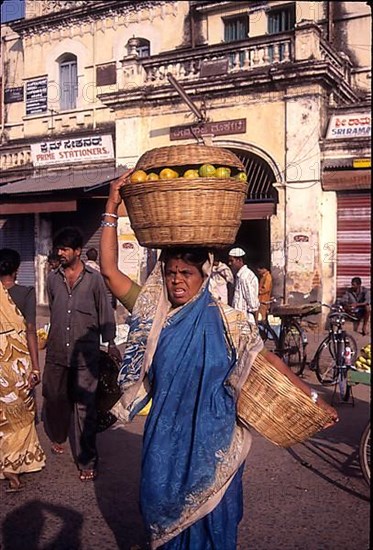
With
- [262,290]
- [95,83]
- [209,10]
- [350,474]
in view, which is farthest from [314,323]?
[95,83]

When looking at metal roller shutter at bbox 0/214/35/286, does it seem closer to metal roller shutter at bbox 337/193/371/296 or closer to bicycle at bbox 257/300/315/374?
metal roller shutter at bbox 337/193/371/296

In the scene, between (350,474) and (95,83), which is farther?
(95,83)

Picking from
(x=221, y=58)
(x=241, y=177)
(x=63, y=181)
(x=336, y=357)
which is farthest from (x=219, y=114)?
(x=241, y=177)

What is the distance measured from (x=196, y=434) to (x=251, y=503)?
79.8 inches

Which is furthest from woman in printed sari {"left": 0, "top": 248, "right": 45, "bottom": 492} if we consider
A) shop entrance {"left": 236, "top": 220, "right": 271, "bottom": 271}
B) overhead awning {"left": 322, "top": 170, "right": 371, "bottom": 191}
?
shop entrance {"left": 236, "top": 220, "right": 271, "bottom": 271}

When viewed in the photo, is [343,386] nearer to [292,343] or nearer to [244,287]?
[292,343]

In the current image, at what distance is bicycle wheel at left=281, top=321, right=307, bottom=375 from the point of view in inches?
348

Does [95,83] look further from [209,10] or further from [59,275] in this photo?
[59,275]

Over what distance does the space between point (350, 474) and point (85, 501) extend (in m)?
2.02

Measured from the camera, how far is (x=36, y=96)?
18297 mm

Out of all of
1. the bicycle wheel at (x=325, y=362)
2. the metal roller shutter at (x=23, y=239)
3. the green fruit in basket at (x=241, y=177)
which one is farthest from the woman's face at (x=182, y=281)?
the metal roller shutter at (x=23, y=239)

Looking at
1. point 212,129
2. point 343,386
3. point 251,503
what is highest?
point 212,129

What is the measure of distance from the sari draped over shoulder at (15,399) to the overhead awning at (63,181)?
366 inches

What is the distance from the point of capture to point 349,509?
4145mm
